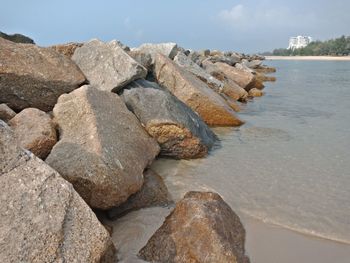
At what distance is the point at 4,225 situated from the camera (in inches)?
101

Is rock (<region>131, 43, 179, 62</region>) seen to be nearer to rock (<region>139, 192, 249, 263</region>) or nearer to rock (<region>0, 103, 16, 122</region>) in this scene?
rock (<region>0, 103, 16, 122</region>)

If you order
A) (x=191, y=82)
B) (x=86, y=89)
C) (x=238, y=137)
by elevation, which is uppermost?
(x=86, y=89)

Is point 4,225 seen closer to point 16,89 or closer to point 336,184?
point 16,89

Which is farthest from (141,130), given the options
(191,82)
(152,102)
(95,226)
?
(191,82)

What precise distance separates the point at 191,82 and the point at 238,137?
191cm

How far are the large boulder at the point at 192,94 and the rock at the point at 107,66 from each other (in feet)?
5.73

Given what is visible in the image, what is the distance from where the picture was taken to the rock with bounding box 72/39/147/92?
6883 mm

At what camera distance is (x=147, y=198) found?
4637mm

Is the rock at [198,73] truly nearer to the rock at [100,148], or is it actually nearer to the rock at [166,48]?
the rock at [166,48]

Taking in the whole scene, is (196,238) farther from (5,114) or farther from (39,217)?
(5,114)

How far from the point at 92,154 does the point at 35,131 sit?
1112 millimetres

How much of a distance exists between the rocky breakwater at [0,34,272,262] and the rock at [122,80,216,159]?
0.02 metres

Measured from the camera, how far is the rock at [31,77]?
5840 millimetres

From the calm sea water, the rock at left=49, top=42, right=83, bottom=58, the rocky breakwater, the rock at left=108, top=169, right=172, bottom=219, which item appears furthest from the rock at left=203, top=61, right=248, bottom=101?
the rock at left=108, top=169, right=172, bottom=219
